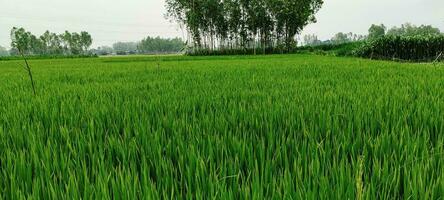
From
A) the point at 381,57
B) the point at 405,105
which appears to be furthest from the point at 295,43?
the point at 405,105

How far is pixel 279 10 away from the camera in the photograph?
3744cm

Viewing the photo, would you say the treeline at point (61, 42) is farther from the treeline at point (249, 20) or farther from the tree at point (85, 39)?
the treeline at point (249, 20)

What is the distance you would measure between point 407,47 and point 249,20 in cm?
2234

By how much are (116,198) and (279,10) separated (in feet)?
126

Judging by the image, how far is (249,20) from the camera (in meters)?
40.7

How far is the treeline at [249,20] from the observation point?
37.8 meters

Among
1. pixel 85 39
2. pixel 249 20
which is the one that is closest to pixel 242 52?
pixel 249 20

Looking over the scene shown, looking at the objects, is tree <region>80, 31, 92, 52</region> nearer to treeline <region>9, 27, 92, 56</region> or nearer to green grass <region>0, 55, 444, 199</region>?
treeline <region>9, 27, 92, 56</region>

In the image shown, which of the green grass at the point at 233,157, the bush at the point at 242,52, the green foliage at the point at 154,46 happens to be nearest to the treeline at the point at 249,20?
the bush at the point at 242,52

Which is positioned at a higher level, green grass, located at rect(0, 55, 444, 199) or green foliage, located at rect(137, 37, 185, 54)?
green foliage, located at rect(137, 37, 185, 54)

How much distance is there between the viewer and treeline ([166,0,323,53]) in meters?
37.8

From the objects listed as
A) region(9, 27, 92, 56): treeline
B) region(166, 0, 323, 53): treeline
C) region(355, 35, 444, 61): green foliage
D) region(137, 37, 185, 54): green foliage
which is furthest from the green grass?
region(137, 37, 185, 54): green foliage

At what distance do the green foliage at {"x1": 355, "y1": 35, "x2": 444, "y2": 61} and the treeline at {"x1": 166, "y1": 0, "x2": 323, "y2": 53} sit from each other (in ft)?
57.3

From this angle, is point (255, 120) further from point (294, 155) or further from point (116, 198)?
point (116, 198)
